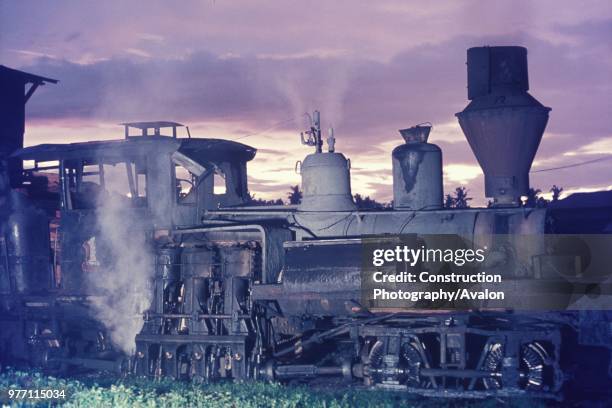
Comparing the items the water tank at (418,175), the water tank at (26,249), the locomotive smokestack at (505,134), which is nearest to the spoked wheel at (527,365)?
the water tank at (418,175)

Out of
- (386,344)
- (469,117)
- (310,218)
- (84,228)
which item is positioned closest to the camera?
(386,344)

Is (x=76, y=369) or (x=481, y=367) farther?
(x=76, y=369)

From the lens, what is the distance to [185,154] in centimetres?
1072

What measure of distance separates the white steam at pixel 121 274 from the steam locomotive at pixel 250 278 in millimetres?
26

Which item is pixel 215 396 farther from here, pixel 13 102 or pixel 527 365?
pixel 13 102

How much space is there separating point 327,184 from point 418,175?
1335 mm

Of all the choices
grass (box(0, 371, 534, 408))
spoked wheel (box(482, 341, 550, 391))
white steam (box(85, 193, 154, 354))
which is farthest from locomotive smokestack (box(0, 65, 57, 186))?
spoked wheel (box(482, 341, 550, 391))

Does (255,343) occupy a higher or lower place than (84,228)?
lower

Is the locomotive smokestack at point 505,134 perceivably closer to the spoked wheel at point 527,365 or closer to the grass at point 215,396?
the spoked wheel at point 527,365

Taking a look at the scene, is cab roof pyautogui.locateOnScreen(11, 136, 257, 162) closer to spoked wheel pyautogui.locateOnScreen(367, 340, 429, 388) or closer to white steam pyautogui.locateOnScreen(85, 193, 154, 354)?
white steam pyautogui.locateOnScreen(85, 193, 154, 354)

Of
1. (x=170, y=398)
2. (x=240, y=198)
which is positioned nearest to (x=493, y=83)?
(x=240, y=198)

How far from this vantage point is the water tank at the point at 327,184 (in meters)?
10.2

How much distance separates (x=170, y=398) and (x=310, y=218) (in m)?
3.33

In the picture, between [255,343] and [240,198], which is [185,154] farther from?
[255,343]
